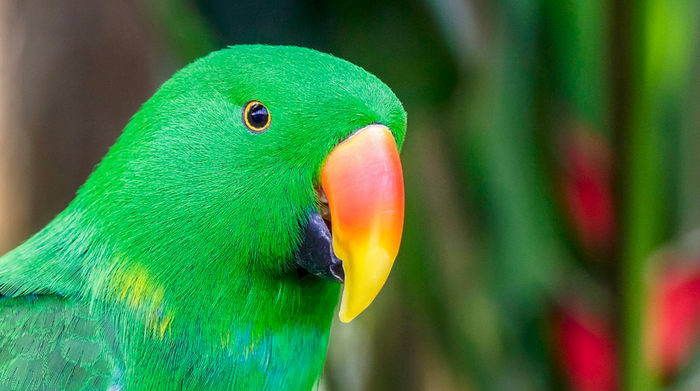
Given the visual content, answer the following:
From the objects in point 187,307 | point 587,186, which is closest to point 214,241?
point 187,307

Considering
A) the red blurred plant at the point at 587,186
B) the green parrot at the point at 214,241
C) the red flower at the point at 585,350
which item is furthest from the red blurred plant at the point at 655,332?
the green parrot at the point at 214,241

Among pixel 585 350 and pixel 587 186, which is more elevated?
pixel 587 186

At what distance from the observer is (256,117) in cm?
76

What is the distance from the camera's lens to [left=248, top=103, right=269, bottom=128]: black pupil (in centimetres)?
76

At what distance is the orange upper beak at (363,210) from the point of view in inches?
27.8

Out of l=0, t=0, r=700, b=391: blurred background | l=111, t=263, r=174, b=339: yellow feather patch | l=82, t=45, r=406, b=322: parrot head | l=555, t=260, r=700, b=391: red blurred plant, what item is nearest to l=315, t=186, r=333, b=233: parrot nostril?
l=82, t=45, r=406, b=322: parrot head

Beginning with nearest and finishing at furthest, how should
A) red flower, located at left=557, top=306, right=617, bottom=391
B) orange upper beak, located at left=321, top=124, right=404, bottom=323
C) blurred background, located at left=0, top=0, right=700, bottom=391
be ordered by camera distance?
orange upper beak, located at left=321, top=124, right=404, bottom=323
blurred background, located at left=0, top=0, right=700, bottom=391
red flower, located at left=557, top=306, right=617, bottom=391

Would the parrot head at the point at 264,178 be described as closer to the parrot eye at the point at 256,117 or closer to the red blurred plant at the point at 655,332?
the parrot eye at the point at 256,117

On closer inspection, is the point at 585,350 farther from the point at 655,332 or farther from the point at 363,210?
the point at 363,210

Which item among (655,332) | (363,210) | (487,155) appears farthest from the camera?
(487,155)

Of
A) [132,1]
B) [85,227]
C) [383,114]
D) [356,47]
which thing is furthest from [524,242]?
[132,1]

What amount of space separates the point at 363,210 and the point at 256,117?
0.15m

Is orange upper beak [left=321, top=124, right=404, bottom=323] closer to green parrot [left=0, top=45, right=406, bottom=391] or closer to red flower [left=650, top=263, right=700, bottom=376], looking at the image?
green parrot [left=0, top=45, right=406, bottom=391]

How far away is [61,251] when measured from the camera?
826 mm
